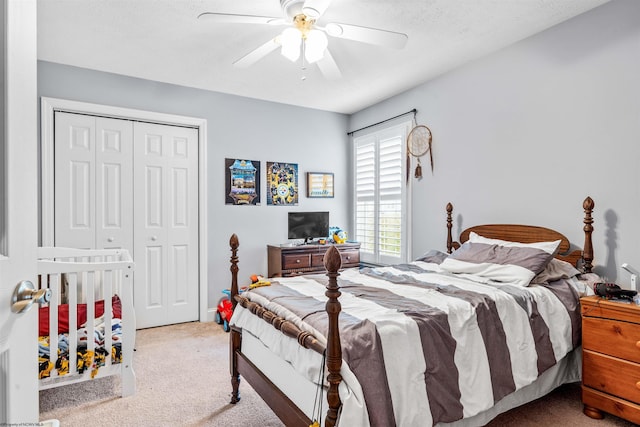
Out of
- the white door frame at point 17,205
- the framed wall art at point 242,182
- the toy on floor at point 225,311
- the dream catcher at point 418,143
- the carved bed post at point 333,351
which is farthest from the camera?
the framed wall art at point 242,182

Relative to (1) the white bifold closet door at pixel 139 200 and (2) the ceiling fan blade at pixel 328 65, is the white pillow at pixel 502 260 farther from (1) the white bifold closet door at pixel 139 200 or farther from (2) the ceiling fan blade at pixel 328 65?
(1) the white bifold closet door at pixel 139 200

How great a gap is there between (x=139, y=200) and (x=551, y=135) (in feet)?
12.5

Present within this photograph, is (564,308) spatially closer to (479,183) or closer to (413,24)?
(479,183)

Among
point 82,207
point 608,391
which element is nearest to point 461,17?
point 608,391

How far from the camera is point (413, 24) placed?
2.64 metres

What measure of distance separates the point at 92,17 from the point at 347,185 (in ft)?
11.0

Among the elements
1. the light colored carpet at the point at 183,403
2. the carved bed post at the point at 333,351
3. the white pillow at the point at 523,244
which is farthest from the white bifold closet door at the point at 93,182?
the white pillow at the point at 523,244

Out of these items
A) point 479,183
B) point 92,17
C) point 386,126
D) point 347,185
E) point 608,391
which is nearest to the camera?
point 608,391

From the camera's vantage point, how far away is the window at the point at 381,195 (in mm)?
4168

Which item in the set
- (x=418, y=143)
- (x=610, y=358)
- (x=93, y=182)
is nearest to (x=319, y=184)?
(x=418, y=143)

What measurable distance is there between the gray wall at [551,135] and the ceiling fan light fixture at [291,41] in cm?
190

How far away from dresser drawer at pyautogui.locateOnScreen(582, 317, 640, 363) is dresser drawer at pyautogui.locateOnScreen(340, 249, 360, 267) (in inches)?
101

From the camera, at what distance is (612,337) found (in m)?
1.99

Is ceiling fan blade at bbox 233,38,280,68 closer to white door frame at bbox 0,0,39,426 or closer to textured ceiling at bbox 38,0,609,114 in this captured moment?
textured ceiling at bbox 38,0,609,114
